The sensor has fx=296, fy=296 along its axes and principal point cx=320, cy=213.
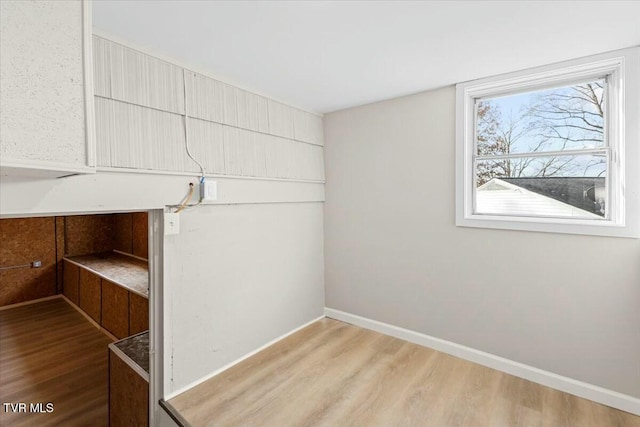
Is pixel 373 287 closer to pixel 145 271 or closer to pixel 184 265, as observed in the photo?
pixel 184 265

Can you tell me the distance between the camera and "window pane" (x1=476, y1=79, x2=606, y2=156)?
1.99m

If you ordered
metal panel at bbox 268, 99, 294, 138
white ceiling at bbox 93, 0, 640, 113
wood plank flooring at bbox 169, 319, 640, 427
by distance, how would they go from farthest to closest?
metal panel at bbox 268, 99, 294, 138
wood plank flooring at bbox 169, 319, 640, 427
white ceiling at bbox 93, 0, 640, 113

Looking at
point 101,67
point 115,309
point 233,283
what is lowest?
point 115,309

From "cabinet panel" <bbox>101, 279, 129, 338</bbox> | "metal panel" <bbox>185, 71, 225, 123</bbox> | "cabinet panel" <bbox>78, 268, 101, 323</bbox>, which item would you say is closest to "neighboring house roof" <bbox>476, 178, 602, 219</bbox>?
"metal panel" <bbox>185, 71, 225, 123</bbox>

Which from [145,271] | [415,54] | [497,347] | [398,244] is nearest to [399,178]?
[398,244]

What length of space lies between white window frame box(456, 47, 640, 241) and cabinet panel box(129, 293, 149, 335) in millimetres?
2818

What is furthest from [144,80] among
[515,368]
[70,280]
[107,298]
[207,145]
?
[70,280]

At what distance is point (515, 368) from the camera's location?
216cm

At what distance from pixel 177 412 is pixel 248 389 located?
0.44 m

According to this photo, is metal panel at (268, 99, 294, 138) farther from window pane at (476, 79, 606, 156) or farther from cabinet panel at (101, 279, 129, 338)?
cabinet panel at (101, 279, 129, 338)

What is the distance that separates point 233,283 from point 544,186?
7.89ft

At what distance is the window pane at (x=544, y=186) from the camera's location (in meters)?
1.98

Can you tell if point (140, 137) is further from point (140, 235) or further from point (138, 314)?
point (140, 235)

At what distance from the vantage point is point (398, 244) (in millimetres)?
2686
